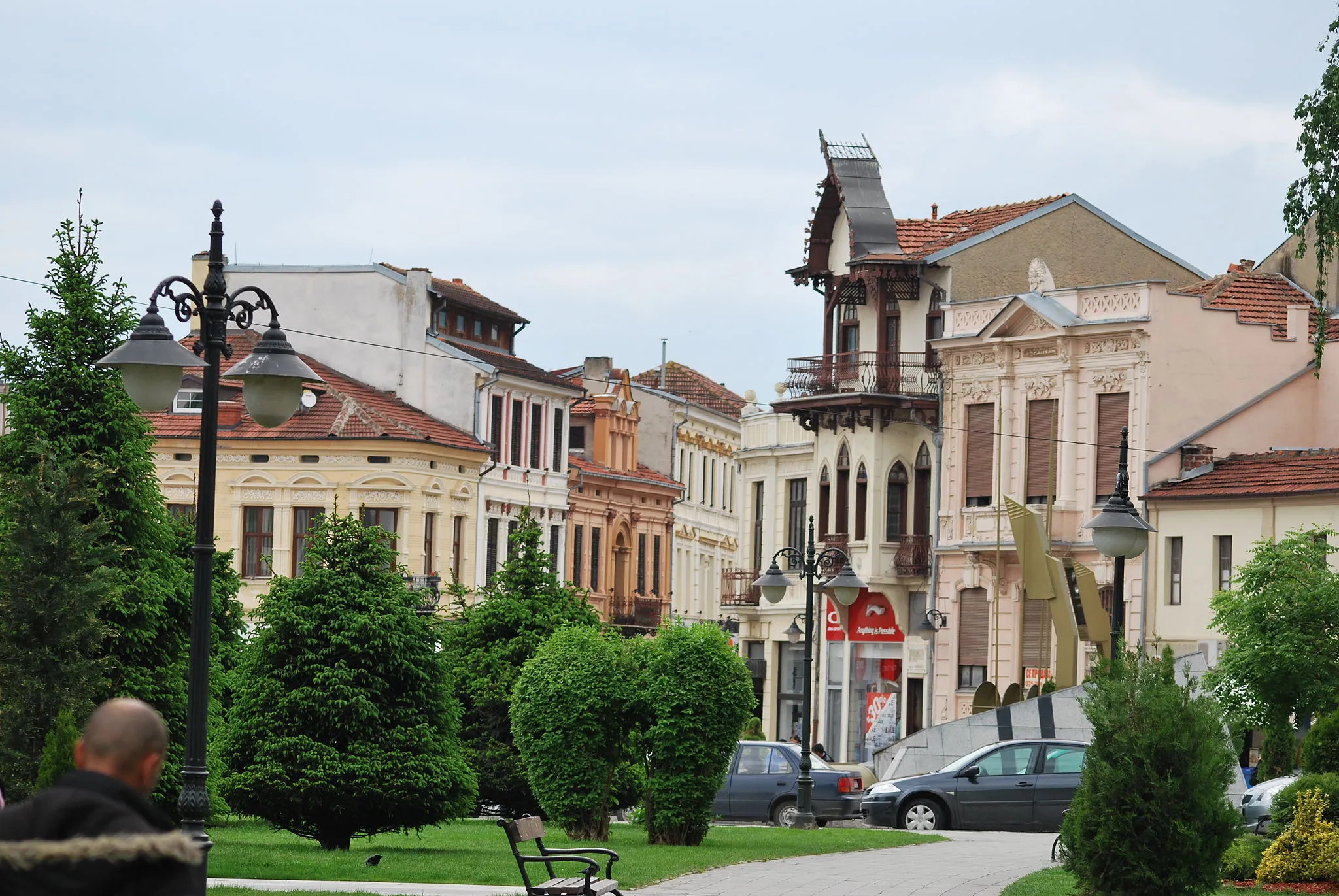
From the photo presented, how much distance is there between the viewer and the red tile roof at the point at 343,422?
6166 cm

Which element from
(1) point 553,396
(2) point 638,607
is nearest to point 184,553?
(1) point 553,396

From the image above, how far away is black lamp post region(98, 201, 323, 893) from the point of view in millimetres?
13484

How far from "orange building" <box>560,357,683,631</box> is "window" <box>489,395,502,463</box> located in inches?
222

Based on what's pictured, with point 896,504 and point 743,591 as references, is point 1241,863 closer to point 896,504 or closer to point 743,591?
point 896,504

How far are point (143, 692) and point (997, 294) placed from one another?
3438cm

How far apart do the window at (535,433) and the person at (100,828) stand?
63165 mm

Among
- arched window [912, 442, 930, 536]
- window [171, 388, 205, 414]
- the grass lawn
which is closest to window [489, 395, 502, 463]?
window [171, 388, 205, 414]

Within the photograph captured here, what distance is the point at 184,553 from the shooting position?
91.5ft

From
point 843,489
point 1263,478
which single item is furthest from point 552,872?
point 843,489

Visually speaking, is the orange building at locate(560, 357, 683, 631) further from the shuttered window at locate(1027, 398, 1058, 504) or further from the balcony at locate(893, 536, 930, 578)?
the shuttered window at locate(1027, 398, 1058, 504)

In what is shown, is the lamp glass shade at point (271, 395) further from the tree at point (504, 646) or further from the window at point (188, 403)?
the window at point (188, 403)

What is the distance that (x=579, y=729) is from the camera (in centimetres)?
2514

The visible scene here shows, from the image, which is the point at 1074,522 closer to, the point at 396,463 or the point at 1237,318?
the point at 1237,318

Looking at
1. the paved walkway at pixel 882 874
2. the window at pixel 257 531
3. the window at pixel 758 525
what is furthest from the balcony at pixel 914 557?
A: the paved walkway at pixel 882 874
